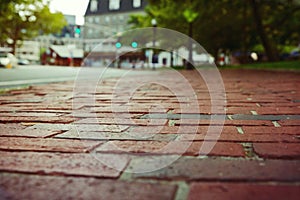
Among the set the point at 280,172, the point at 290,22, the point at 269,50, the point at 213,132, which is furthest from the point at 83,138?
the point at 290,22

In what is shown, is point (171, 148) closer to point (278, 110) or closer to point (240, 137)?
point (240, 137)

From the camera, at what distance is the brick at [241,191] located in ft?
3.43

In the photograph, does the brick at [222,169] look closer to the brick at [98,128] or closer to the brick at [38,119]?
the brick at [98,128]

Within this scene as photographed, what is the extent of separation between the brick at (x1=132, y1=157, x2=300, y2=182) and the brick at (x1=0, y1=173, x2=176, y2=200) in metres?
0.11

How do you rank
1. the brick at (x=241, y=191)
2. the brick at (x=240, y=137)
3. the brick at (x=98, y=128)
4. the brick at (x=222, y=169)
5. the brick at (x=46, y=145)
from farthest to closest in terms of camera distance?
the brick at (x=98, y=128) → the brick at (x=240, y=137) → the brick at (x=46, y=145) → the brick at (x=222, y=169) → the brick at (x=241, y=191)

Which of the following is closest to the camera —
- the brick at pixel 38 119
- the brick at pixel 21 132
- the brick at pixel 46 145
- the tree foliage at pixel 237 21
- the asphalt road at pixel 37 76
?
the brick at pixel 46 145

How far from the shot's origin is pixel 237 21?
2597 cm

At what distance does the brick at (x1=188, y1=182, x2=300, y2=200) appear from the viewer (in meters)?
1.04

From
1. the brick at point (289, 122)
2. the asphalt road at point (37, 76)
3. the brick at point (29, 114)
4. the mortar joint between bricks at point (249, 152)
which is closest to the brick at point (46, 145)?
the mortar joint between bricks at point (249, 152)

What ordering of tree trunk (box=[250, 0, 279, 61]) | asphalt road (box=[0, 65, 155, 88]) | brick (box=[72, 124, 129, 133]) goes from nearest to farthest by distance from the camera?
1. brick (box=[72, 124, 129, 133])
2. asphalt road (box=[0, 65, 155, 88])
3. tree trunk (box=[250, 0, 279, 61])

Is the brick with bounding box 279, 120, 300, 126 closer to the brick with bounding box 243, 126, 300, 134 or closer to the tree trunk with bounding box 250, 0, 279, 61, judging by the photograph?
the brick with bounding box 243, 126, 300, 134

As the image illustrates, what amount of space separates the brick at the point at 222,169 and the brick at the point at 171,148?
0.35 feet

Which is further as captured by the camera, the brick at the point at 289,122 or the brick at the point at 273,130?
the brick at the point at 289,122

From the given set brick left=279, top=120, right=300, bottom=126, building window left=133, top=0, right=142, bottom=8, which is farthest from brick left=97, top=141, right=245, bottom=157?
building window left=133, top=0, right=142, bottom=8
